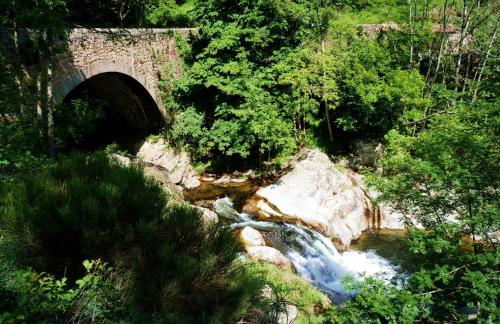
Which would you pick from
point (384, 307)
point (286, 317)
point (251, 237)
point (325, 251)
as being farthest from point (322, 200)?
point (384, 307)

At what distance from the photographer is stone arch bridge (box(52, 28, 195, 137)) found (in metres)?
10.7

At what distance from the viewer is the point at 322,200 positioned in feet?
38.9

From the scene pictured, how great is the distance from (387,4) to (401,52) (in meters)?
6.01

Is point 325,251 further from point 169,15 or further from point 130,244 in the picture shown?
point 169,15

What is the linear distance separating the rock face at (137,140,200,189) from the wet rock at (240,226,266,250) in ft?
18.7

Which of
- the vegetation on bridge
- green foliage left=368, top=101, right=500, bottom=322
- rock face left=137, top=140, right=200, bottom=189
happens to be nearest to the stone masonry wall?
the vegetation on bridge

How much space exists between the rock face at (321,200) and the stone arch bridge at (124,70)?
6.59m

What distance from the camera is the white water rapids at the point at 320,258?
903 cm

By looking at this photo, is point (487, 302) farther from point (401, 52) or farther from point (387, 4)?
point (387, 4)

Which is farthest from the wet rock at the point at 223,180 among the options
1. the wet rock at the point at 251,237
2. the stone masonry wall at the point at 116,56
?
the wet rock at the point at 251,237

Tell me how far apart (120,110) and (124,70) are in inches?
146

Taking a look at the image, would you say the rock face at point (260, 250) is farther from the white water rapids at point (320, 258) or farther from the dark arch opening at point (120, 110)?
the dark arch opening at point (120, 110)

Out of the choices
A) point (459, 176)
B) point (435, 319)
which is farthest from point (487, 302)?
point (459, 176)

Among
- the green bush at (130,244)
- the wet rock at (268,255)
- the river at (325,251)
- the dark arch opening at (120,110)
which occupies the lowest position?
the river at (325,251)
